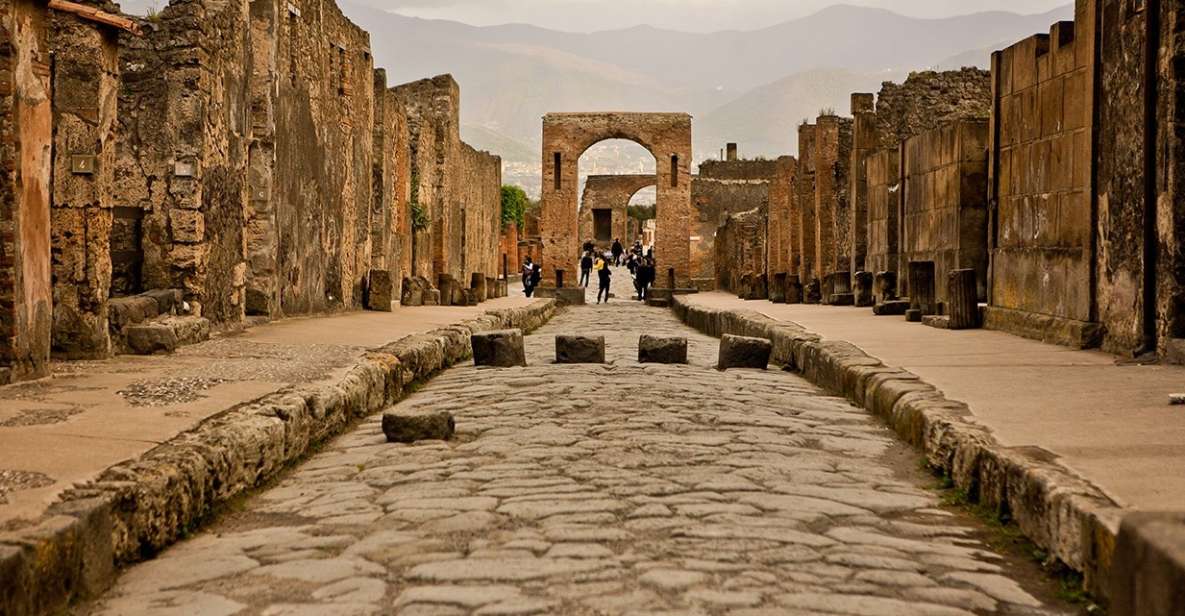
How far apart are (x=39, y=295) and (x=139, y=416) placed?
2269 mm

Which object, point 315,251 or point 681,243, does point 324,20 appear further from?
point 681,243

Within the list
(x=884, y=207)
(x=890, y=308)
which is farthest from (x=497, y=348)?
(x=884, y=207)

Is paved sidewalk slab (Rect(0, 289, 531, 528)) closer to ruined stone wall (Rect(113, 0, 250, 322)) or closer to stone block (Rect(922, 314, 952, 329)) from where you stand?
ruined stone wall (Rect(113, 0, 250, 322))

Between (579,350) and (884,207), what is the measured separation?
836 centimetres

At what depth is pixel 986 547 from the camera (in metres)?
4.29

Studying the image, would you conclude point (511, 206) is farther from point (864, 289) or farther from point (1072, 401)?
point (1072, 401)

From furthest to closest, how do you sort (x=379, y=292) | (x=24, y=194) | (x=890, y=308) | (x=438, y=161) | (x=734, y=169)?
1. (x=734, y=169)
2. (x=438, y=161)
3. (x=379, y=292)
4. (x=890, y=308)
5. (x=24, y=194)

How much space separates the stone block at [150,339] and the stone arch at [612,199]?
56.7 m

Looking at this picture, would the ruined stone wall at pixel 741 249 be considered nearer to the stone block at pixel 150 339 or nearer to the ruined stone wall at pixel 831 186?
the ruined stone wall at pixel 831 186

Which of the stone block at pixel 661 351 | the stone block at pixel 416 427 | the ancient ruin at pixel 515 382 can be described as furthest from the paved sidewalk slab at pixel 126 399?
the stone block at pixel 661 351

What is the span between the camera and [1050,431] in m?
5.30

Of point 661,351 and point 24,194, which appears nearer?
point 24,194

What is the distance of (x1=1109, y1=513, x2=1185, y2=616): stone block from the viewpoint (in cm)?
244

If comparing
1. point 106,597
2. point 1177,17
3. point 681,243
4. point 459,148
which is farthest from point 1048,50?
point 681,243
